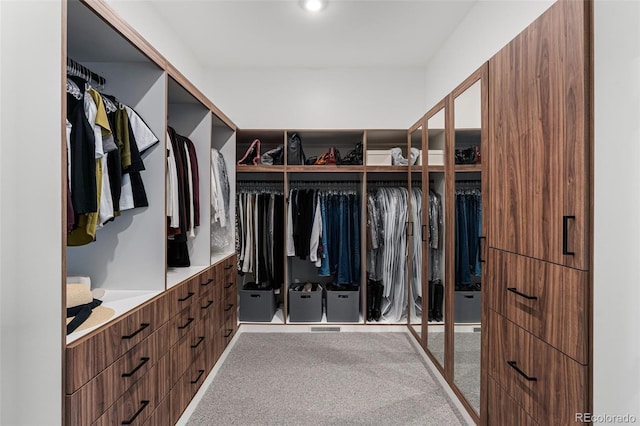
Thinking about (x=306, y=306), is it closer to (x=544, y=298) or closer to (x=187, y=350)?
(x=187, y=350)

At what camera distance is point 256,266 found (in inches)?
131

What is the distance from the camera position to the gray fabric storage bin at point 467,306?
1.82 metres

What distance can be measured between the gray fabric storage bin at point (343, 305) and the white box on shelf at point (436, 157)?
1.55 m

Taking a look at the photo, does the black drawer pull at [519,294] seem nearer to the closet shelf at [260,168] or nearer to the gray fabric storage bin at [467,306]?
the gray fabric storage bin at [467,306]

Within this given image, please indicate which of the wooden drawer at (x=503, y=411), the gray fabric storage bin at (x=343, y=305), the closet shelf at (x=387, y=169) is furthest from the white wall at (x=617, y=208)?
the gray fabric storage bin at (x=343, y=305)

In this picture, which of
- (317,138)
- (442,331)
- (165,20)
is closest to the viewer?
(442,331)

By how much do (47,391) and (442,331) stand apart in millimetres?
2214

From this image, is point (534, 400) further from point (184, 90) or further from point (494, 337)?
point (184, 90)

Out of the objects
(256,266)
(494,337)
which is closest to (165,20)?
(256,266)

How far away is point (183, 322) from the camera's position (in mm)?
1903

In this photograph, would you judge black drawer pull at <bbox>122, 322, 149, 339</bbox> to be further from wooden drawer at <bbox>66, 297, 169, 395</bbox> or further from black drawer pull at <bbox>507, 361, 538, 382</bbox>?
black drawer pull at <bbox>507, 361, 538, 382</bbox>

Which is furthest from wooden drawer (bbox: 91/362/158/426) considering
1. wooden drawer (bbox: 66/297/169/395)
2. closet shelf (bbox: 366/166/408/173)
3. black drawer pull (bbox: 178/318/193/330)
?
closet shelf (bbox: 366/166/408/173)

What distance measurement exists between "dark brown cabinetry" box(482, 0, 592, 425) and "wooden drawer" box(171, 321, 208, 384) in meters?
1.65

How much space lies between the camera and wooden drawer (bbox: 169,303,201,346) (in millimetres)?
1764
